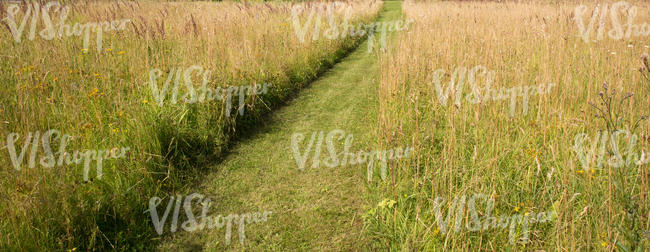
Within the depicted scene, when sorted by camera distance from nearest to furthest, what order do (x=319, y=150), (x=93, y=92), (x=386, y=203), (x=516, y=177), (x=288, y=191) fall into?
(x=516, y=177)
(x=386, y=203)
(x=288, y=191)
(x=93, y=92)
(x=319, y=150)

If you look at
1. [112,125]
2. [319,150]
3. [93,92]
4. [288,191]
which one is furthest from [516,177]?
[93,92]

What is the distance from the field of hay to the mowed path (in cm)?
2

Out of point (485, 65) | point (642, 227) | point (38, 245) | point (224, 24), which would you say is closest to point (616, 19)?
point (485, 65)

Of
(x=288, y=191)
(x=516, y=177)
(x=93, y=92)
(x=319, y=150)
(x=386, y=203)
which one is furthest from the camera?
(x=319, y=150)

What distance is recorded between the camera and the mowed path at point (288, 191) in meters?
2.70

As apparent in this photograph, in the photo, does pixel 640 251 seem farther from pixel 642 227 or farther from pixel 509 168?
Answer: pixel 509 168

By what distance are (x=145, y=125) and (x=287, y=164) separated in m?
1.41

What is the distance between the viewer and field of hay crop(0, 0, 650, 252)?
7.57 feet

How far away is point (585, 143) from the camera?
9.93 ft

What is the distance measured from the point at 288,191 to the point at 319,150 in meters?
0.89

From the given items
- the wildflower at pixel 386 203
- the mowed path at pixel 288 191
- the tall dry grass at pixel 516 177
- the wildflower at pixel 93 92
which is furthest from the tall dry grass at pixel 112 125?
the tall dry grass at pixel 516 177

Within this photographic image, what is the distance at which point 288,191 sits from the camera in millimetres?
3361

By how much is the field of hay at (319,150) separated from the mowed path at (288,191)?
17mm

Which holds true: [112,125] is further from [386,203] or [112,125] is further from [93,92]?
[386,203]
